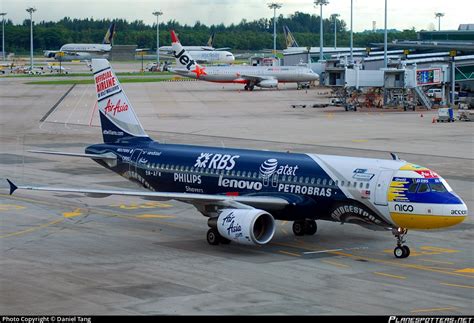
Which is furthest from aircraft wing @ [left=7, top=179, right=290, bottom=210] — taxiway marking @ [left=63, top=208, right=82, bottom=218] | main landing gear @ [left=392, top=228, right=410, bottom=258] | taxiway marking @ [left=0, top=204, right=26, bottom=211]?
taxiway marking @ [left=0, top=204, right=26, bottom=211]

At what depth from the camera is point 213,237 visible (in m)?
37.2

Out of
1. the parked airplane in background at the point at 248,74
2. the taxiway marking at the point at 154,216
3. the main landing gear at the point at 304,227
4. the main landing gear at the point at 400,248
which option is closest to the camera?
the main landing gear at the point at 400,248

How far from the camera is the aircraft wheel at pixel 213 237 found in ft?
121

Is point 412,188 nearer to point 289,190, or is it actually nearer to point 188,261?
point 289,190

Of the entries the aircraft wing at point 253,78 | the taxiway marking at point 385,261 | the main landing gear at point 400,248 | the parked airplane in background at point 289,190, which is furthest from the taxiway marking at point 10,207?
the aircraft wing at point 253,78

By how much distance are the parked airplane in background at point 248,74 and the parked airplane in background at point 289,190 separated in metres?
118

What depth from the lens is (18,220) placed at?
4334cm

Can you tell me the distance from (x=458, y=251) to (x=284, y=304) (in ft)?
38.7

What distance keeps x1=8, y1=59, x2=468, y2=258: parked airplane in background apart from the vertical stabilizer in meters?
2.14

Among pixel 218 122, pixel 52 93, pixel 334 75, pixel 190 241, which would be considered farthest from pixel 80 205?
pixel 52 93

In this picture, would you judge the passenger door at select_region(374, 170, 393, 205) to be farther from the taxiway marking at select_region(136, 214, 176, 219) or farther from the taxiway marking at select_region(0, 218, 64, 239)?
the taxiway marking at select_region(0, 218, 64, 239)

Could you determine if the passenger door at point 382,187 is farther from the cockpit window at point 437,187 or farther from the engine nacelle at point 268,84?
the engine nacelle at point 268,84

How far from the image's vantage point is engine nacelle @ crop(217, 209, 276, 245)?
3509cm

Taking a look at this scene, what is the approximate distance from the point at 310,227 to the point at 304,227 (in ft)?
0.88
